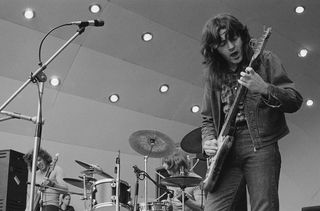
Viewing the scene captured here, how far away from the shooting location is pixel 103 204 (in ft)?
17.9

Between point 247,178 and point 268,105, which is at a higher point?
point 268,105

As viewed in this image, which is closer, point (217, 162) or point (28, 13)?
point (217, 162)

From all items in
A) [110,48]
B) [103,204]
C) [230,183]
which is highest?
[110,48]

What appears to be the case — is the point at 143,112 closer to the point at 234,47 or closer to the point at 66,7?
the point at 66,7

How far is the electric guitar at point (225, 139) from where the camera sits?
7.05 ft

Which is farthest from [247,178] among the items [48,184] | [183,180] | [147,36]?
[147,36]

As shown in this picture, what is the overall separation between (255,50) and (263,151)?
442 mm

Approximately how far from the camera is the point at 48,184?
5.60m

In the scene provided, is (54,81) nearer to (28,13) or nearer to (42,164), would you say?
(28,13)

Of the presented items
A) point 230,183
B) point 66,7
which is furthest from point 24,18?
point 230,183

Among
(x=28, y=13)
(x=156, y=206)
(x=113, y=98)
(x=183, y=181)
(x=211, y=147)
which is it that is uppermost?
(x=28, y=13)

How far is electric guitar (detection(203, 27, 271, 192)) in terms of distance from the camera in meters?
2.15

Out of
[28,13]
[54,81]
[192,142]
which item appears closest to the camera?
[192,142]

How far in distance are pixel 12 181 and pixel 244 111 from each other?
206 cm
